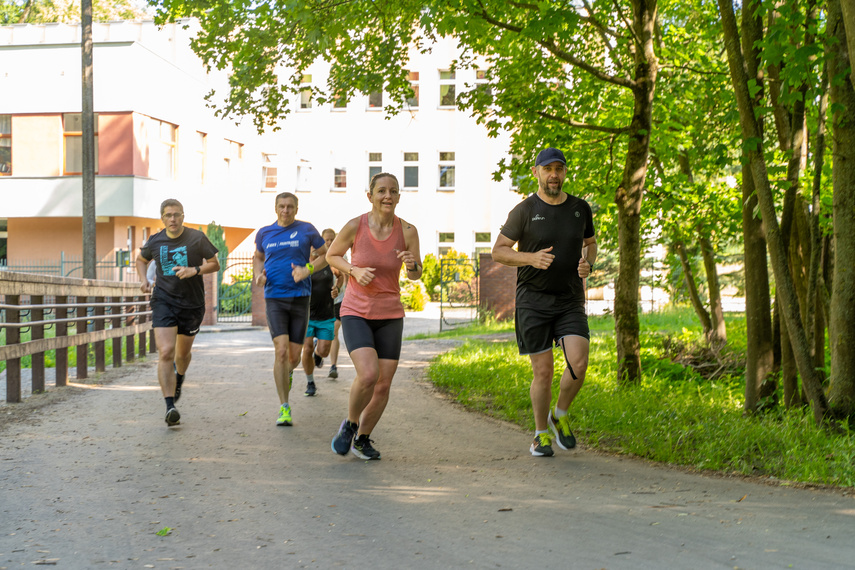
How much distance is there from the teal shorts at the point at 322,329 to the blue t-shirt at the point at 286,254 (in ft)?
8.22

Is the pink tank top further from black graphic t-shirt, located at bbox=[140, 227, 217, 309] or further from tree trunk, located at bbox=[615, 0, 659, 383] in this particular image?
tree trunk, located at bbox=[615, 0, 659, 383]

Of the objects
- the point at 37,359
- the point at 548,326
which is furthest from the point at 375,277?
the point at 37,359

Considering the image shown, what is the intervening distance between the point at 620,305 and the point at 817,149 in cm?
338

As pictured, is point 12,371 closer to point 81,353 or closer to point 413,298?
point 81,353

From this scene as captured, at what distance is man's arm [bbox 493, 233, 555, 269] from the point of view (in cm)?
675

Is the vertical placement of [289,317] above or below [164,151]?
below

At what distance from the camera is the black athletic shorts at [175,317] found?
29.3 ft

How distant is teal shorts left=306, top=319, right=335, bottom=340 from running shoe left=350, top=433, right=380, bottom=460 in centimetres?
462

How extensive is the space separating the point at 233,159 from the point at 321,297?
28202 millimetres

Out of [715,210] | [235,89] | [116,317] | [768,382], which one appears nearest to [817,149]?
[768,382]

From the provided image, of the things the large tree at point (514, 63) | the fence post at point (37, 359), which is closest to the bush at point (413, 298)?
the large tree at point (514, 63)

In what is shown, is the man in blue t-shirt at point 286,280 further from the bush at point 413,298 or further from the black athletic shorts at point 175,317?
the bush at point 413,298

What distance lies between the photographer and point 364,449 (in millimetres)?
7070

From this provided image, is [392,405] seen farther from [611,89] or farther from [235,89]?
[611,89]
